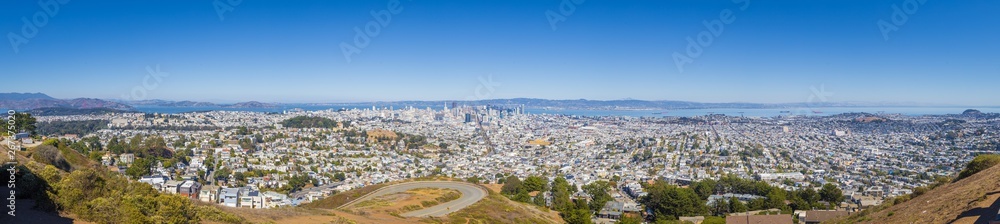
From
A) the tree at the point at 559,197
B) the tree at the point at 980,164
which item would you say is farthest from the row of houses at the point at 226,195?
the tree at the point at 980,164

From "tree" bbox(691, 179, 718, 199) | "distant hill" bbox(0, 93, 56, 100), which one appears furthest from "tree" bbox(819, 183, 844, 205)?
"distant hill" bbox(0, 93, 56, 100)

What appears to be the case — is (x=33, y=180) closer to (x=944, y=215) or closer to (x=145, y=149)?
(x=944, y=215)

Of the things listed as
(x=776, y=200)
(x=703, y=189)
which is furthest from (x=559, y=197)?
(x=776, y=200)

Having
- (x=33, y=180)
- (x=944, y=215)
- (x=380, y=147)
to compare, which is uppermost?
(x=33, y=180)

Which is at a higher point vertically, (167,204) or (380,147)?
(167,204)

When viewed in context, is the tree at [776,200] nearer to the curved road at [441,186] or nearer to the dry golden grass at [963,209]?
the dry golden grass at [963,209]

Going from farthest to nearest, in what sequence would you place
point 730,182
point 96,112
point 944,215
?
point 96,112 < point 730,182 < point 944,215

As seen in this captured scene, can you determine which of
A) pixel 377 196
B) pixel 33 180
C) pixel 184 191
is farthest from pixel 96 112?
pixel 33 180

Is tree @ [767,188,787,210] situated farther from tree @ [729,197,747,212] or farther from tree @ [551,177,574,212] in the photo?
tree @ [551,177,574,212]

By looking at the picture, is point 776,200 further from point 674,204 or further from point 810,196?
point 674,204
